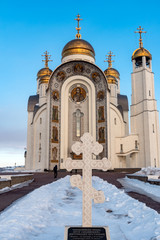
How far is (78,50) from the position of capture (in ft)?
123

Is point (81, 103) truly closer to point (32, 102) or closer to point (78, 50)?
point (78, 50)

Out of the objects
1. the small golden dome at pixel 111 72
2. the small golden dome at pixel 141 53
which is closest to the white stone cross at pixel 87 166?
the small golden dome at pixel 141 53

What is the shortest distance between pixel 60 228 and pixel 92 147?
5.68 feet

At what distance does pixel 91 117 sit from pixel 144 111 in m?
7.63

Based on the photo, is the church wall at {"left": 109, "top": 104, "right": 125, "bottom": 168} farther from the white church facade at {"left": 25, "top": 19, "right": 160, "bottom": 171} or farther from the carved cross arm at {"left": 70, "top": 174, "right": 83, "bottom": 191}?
the carved cross arm at {"left": 70, "top": 174, "right": 83, "bottom": 191}

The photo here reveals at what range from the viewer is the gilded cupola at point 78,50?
3756 centimetres

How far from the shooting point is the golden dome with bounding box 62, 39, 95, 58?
124ft

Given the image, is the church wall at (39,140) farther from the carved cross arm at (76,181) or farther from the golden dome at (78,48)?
the carved cross arm at (76,181)

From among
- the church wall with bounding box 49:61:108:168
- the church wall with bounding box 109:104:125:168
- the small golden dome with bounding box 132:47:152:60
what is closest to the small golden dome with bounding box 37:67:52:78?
the church wall with bounding box 49:61:108:168

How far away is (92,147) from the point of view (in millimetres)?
3955

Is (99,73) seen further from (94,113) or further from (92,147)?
(92,147)

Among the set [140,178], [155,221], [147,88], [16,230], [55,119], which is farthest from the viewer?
[147,88]

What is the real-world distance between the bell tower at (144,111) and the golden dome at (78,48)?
692 cm

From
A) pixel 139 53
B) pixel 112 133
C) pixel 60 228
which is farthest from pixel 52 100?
pixel 60 228
